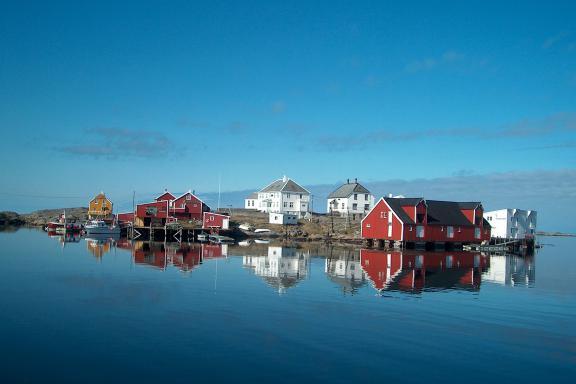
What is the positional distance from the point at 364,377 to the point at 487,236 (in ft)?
228

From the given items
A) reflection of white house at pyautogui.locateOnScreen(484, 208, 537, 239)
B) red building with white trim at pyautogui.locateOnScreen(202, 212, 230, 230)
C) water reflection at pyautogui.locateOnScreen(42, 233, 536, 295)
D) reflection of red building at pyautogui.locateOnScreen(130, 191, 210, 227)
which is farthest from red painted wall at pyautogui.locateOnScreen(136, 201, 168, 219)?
reflection of white house at pyautogui.locateOnScreen(484, 208, 537, 239)

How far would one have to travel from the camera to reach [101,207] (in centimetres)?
10675

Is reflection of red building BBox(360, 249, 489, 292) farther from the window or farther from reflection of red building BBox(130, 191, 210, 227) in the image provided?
reflection of red building BBox(130, 191, 210, 227)

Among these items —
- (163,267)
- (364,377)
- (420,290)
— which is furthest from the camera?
(163,267)

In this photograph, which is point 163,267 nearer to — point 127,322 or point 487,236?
point 127,322

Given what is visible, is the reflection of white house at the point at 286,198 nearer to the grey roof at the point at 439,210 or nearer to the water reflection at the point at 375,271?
the grey roof at the point at 439,210

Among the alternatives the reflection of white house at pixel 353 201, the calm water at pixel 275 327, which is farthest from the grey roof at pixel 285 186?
the calm water at pixel 275 327

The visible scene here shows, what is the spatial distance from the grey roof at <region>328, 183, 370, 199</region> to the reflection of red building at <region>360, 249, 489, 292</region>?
47.5 m

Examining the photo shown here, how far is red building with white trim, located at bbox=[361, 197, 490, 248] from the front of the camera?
7056cm

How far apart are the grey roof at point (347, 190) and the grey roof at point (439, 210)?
26812mm

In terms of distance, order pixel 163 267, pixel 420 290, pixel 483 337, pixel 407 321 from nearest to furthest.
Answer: pixel 483 337, pixel 407 321, pixel 420 290, pixel 163 267

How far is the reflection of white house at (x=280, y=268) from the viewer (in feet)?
106

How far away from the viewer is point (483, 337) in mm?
19047

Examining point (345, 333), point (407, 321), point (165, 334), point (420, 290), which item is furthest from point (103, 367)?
point (420, 290)
